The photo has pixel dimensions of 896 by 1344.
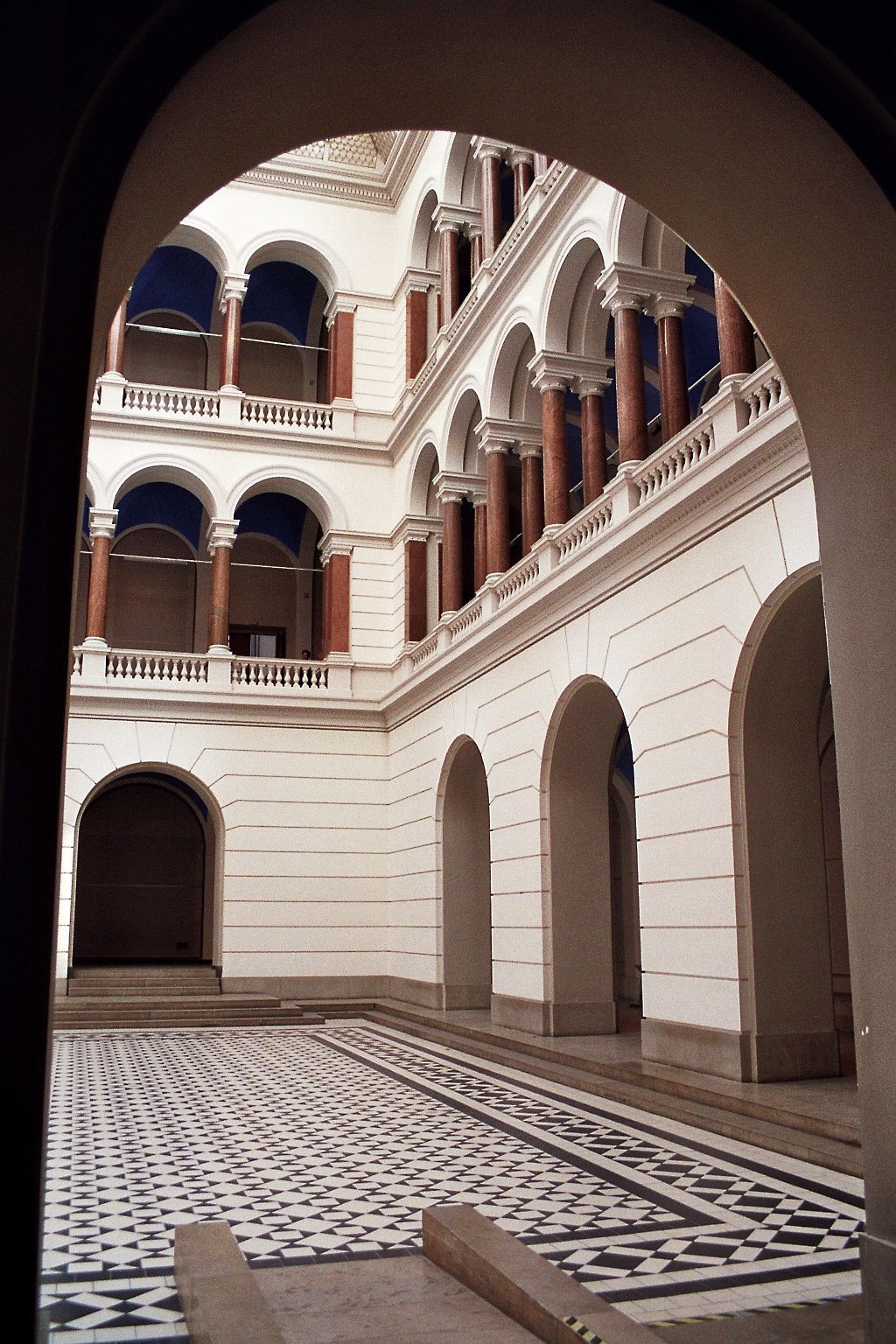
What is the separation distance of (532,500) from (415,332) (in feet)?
22.1

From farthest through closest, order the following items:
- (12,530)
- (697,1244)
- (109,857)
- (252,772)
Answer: (109,857) → (252,772) → (697,1244) → (12,530)

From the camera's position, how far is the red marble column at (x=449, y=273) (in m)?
18.9

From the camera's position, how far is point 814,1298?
15.2 feet

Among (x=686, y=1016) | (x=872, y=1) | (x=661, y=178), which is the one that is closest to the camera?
(x=872, y=1)

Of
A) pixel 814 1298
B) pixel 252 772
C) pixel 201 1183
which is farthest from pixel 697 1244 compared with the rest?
pixel 252 772

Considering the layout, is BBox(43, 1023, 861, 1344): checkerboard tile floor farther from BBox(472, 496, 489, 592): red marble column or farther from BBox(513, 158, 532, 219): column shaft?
BBox(513, 158, 532, 219): column shaft

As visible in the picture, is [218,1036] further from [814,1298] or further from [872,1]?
[872,1]

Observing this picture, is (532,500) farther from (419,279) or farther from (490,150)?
(419,279)

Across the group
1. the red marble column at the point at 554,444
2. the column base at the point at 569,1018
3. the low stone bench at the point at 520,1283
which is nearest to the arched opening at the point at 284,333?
the red marble column at the point at 554,444

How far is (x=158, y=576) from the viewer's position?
80.0 ft

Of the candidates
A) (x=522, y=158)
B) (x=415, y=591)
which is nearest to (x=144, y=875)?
(x=415, y=591)

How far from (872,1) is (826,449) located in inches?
54.0

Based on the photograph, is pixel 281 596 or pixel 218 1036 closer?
pixel 218 1036

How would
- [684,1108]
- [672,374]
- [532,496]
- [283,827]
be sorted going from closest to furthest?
[684,1108] < [672,374] < [532,496] < [283,827]
